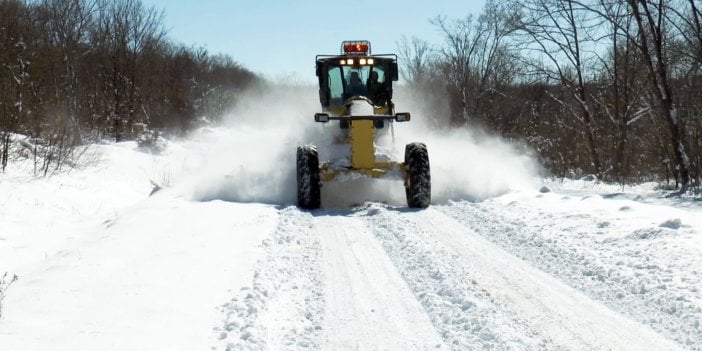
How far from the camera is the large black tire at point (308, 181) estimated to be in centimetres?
930

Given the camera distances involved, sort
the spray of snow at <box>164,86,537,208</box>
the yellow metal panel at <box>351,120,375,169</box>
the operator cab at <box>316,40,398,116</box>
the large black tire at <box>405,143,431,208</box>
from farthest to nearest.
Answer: the operator cab at <box>316,40,398,116</box>
the spray of snow at <box>164,86,537,208</box>
the yellow metal panel at <box>351,120,375,169</box>
the large black tire at <box>405,143,431,208</box>

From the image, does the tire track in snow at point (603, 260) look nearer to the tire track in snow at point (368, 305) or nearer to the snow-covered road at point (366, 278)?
the snow-covered road at point (366, 278)

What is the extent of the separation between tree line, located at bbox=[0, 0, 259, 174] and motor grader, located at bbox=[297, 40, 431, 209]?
6.49 meters

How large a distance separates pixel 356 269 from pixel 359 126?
14.0 feet

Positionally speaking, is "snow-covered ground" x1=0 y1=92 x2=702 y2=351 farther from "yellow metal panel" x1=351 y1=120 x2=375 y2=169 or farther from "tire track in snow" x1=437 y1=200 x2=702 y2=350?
"yellow metal panel" x1=351 y1=120 x2=375 y2=169

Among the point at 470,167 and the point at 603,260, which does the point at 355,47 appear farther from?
the point at 603,260

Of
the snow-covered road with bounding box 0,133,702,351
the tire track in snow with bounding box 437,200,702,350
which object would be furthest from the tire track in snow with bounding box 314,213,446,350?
the tire track in snow with bounding box 437,200,702,350

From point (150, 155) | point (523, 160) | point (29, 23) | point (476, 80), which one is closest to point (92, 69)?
point (29, 23)

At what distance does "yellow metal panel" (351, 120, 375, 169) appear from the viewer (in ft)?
31.3

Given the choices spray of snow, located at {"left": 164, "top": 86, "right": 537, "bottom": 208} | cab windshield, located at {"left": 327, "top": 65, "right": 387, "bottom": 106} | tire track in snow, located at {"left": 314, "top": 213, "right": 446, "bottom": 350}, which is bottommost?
tire track in snow, located at {"left": 314, "top": 213, "right": 446, "bottom": 350}

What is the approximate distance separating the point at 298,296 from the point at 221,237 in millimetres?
2484

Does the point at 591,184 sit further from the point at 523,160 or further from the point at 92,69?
the point at 92,69

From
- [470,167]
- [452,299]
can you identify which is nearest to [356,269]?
[452,299]

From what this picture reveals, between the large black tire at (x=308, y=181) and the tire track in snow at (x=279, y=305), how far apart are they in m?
2.62
